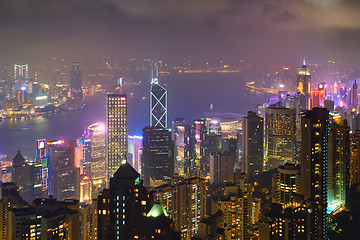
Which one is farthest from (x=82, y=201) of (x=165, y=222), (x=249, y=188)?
(x=165, y=222)

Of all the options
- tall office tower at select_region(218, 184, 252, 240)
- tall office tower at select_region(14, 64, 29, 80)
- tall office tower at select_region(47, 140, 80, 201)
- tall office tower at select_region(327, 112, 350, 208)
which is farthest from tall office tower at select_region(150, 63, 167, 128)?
tall office tower at select_region(218, 184, 252, 240)

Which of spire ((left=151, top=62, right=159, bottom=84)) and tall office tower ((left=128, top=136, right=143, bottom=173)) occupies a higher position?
spire ((left=151, top=62, right=159, bottom=84))

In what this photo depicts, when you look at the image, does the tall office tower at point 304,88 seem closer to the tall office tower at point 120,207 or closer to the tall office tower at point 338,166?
the tall office tower at point 338,166

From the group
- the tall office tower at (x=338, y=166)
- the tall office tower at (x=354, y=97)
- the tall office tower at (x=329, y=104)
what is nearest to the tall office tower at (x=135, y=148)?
the tall office tower at (x=338, y=166)

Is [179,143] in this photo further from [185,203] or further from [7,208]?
[7,208]

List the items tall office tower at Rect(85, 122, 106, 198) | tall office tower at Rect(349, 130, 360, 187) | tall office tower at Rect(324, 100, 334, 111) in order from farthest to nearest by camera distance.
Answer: tall office tower at Rect(324, 100, 334, 111)
tall office tower at Rect(85, 122, 106, 198)
tall office tower at Rect(349, 130, 360, 187)

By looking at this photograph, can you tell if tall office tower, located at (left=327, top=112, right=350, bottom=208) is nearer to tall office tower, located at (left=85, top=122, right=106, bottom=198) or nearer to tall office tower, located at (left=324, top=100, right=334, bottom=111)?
tall office tower, located at (left=85, top=122, right=106, bottom=198)

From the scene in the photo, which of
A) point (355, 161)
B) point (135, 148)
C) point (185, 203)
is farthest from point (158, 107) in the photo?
point (185, 203)
